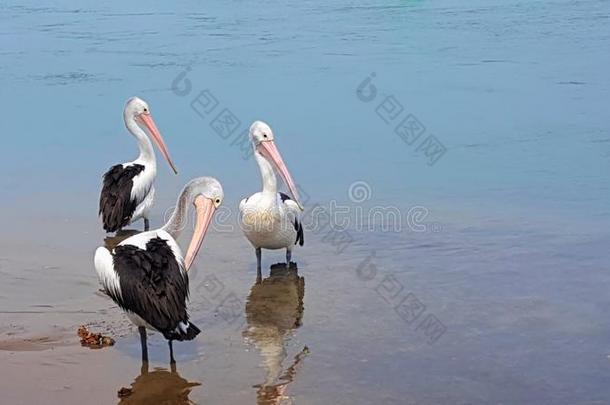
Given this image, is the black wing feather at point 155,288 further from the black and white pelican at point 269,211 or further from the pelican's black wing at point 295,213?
the pelican's black wing at point 295,213

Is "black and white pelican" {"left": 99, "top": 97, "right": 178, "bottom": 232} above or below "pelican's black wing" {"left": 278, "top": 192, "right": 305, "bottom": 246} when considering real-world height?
above

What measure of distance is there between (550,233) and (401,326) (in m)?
1.96

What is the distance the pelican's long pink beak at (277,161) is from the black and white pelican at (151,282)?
1572 millimetres

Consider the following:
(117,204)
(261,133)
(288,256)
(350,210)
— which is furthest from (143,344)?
(350,210)

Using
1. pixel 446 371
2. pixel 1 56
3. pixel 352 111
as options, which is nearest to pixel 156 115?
pixel 352 111

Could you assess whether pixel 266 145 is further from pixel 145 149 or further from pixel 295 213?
pixel 145 149

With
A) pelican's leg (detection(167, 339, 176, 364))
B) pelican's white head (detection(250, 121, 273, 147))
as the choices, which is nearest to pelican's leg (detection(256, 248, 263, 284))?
pelican's white head (detection(250, 121, 273, 147))

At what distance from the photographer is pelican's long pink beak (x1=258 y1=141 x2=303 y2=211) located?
22.3ft

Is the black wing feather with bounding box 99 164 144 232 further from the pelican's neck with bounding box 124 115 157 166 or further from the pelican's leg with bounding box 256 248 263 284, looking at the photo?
the pelican's leg with bounding box 256 248 263 284

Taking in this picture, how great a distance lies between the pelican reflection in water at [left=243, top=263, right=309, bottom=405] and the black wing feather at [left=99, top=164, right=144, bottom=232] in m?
1.31

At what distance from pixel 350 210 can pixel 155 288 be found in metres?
3.18

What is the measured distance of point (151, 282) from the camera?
196 inches

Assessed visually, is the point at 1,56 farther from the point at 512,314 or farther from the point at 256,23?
the point at 512,314

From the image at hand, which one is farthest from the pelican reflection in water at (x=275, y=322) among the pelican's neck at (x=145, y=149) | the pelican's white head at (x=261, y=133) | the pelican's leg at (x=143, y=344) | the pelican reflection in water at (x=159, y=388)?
the pelican's neck at (x=145, y=149)
